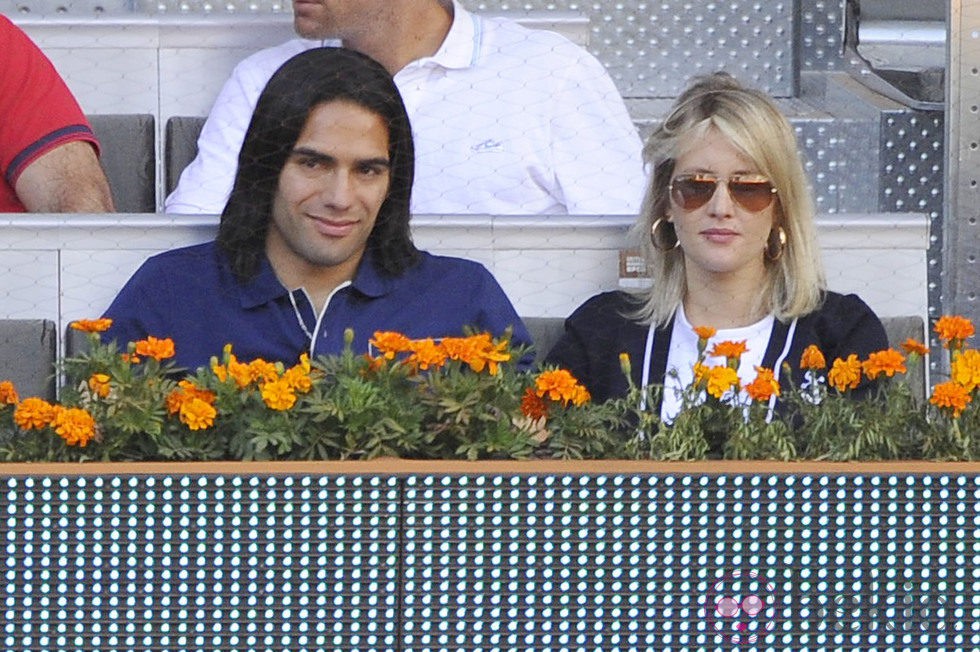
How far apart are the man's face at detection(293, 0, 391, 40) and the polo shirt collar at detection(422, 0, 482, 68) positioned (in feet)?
0.52

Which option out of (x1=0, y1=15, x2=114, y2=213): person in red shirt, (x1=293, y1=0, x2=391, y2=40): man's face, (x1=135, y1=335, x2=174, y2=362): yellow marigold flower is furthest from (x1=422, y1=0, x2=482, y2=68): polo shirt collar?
(x1=135, y1=335, x2=174, y2=362): yellow marigold flower

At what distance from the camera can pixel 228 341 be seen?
10.0 feet

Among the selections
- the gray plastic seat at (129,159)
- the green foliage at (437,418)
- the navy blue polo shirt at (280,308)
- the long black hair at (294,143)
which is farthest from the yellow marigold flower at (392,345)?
the gray plastic seat at (129,159)

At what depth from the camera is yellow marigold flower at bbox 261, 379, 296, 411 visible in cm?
215

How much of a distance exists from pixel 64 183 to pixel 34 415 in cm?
154

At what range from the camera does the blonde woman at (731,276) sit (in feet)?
10.0

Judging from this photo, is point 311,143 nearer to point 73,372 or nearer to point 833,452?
point 73,372

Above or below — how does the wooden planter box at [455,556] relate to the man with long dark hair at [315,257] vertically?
→ below

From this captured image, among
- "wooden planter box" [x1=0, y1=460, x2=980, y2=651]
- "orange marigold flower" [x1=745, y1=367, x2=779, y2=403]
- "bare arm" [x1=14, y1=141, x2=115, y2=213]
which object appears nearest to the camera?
"wooden planter box" [x1=0, y1=460, x2=980, y2=651]

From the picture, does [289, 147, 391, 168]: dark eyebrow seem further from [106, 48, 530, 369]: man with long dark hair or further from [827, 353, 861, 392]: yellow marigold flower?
[827, 353, 861, 392]: yellow marigold flower

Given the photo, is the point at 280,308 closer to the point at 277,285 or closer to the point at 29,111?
the point at 277,285

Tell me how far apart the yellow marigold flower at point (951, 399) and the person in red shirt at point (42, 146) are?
6.35 ft

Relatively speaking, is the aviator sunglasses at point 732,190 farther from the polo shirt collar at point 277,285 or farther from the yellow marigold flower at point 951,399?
the yellow marigold flower at point 951,399

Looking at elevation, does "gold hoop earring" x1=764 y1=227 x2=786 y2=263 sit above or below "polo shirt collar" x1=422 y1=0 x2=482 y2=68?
below
